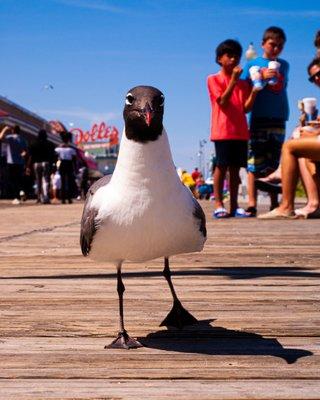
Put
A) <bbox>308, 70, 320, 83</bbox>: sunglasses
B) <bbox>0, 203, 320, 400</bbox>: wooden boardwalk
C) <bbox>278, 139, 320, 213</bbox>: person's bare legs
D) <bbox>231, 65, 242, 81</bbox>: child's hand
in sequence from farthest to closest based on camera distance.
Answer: <bbox>278, 139, 320, 213</bbox>: person's bare legs → <bbox>308, 70, 320, 83</bbox>: sunglasses → <bbox>231, 65, 242, 81</bbox>: child's hand → <bbox>0, 203, 320, 400</bbox>: wooden boardwalk

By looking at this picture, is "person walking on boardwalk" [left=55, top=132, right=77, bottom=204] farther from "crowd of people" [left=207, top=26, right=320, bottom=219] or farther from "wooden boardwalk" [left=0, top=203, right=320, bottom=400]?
"wooden boardwalk" [left=0, top=203, right=320, bottom=400]

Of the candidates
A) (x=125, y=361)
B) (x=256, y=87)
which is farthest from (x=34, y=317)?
(x=256, y=87)

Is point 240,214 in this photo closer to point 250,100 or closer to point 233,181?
point 233,181

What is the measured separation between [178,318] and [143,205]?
0.51 metres

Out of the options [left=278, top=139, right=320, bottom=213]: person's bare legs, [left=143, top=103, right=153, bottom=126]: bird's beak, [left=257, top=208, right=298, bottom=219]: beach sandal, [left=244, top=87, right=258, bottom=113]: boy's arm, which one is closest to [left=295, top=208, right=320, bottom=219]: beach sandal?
[left=257, top=208, right=298, bottom=219]: beach sandal

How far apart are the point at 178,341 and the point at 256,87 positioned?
18.8 ft

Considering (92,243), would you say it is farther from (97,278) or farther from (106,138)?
(106,138)

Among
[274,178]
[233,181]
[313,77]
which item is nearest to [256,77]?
[313,77]

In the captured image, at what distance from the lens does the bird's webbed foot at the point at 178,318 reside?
8.82 ft

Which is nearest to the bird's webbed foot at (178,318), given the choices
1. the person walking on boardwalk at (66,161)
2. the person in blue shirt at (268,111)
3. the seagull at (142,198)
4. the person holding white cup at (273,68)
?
the seagull at (142,198)

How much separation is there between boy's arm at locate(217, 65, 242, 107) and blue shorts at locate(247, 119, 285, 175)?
2.79ft

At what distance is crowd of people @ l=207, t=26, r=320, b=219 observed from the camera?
801 centimetres

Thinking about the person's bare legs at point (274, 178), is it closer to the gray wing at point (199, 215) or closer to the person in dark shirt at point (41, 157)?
the gray wing at point (199, 215)

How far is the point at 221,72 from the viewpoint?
8.26 meters
